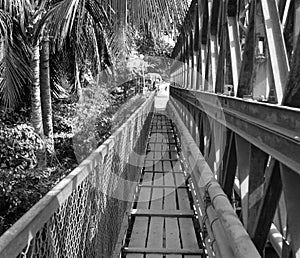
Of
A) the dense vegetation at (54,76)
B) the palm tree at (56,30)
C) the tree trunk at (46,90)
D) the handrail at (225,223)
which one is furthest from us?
the tree trunk at (46,90)

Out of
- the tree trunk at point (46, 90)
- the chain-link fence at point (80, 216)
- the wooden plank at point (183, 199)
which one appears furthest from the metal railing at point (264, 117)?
the tree trunk at point (46, 90)

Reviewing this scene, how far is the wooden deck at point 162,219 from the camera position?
348 centimetres

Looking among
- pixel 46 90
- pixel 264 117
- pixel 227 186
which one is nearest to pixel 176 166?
pixel 227 186

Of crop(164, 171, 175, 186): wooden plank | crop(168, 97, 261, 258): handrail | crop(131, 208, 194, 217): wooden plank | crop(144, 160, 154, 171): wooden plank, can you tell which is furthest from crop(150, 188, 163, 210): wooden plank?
crop(144, 160, 154, 171): wooden plank

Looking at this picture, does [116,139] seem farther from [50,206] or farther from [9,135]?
[9,135]

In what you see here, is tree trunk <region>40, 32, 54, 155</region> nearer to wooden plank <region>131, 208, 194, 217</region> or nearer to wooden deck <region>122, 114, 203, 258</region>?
wooden deck <region>122, 114, 203, 258</region>

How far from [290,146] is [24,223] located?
1001 millimetres

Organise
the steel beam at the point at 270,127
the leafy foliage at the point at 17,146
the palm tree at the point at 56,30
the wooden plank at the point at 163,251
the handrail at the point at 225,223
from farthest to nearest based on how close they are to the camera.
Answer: the leafy foliage at the point at 17,146 < the palm tree at the point at 56,30 < the wooden plank at the point at 163,251 < the handrail at the point at 225,223 < the steel beam at the point at 270,127

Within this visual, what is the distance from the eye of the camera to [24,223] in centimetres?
117

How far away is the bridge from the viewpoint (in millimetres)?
1556

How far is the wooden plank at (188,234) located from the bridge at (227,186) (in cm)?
1

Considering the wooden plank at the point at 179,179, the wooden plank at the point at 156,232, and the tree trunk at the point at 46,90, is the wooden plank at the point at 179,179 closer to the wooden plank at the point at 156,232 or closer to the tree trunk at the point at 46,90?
the wooden plank at the point at 156,232

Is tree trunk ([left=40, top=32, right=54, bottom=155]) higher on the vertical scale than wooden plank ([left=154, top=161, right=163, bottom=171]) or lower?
higher

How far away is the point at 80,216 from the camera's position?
225 centimetres
